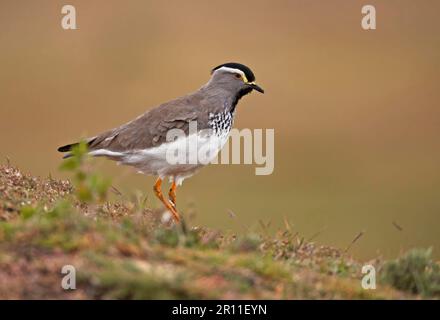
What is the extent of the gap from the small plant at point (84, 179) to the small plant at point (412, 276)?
9.50 ft

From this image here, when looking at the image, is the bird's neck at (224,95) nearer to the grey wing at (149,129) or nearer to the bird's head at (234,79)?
the bird's head at (234,79)

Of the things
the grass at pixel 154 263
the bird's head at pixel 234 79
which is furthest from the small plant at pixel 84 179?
the bird's head at pixel 234 79

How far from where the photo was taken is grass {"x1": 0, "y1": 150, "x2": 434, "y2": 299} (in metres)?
7.53

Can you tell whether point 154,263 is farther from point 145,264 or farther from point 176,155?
point 176,155

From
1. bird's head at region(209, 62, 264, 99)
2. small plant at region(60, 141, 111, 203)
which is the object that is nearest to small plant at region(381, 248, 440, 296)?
small plant at region(60, 141, 111, 203)

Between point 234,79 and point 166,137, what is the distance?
1686 millimetres

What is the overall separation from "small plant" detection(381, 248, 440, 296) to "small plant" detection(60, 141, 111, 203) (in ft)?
9.50

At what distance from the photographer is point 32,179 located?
11.5 m

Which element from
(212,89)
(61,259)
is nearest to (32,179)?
(212,89)

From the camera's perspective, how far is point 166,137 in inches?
466

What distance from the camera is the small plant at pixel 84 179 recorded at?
848 cm

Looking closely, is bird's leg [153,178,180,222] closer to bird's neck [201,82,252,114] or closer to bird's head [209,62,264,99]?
bird's neck [201,82,252,114]
